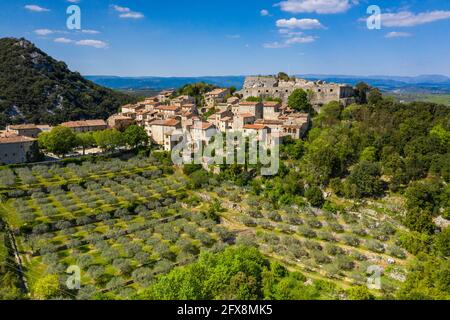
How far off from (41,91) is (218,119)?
62.0 meters

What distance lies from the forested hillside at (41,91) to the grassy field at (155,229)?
4953 cm

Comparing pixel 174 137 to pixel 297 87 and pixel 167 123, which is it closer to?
pixel 167 123

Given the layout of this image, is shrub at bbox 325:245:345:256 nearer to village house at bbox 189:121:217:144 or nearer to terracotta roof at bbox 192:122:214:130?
village house at bbox 189:121:217:144

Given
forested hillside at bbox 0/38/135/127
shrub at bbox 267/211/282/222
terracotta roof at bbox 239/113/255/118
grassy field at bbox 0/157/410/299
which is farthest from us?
forested hillside at bbox 0/38/135/127

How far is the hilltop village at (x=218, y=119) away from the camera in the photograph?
51.5m

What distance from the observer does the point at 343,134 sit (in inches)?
1909

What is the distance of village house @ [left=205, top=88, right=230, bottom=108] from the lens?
75375mm

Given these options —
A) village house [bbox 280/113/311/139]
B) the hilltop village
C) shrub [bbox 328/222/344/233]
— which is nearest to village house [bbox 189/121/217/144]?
the hilltop village

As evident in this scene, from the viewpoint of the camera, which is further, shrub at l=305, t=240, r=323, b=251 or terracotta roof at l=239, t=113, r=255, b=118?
terracotta roof at l=239, t=113, r=255, b=118

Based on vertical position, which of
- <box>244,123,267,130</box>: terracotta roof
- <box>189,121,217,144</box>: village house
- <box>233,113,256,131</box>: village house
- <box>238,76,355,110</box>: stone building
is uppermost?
<box>238,76,355,110</box>: stone building

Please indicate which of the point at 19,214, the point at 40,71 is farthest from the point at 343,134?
the point at 40,71

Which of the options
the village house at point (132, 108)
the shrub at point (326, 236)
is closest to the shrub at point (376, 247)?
the shrub at point (326, 236)
